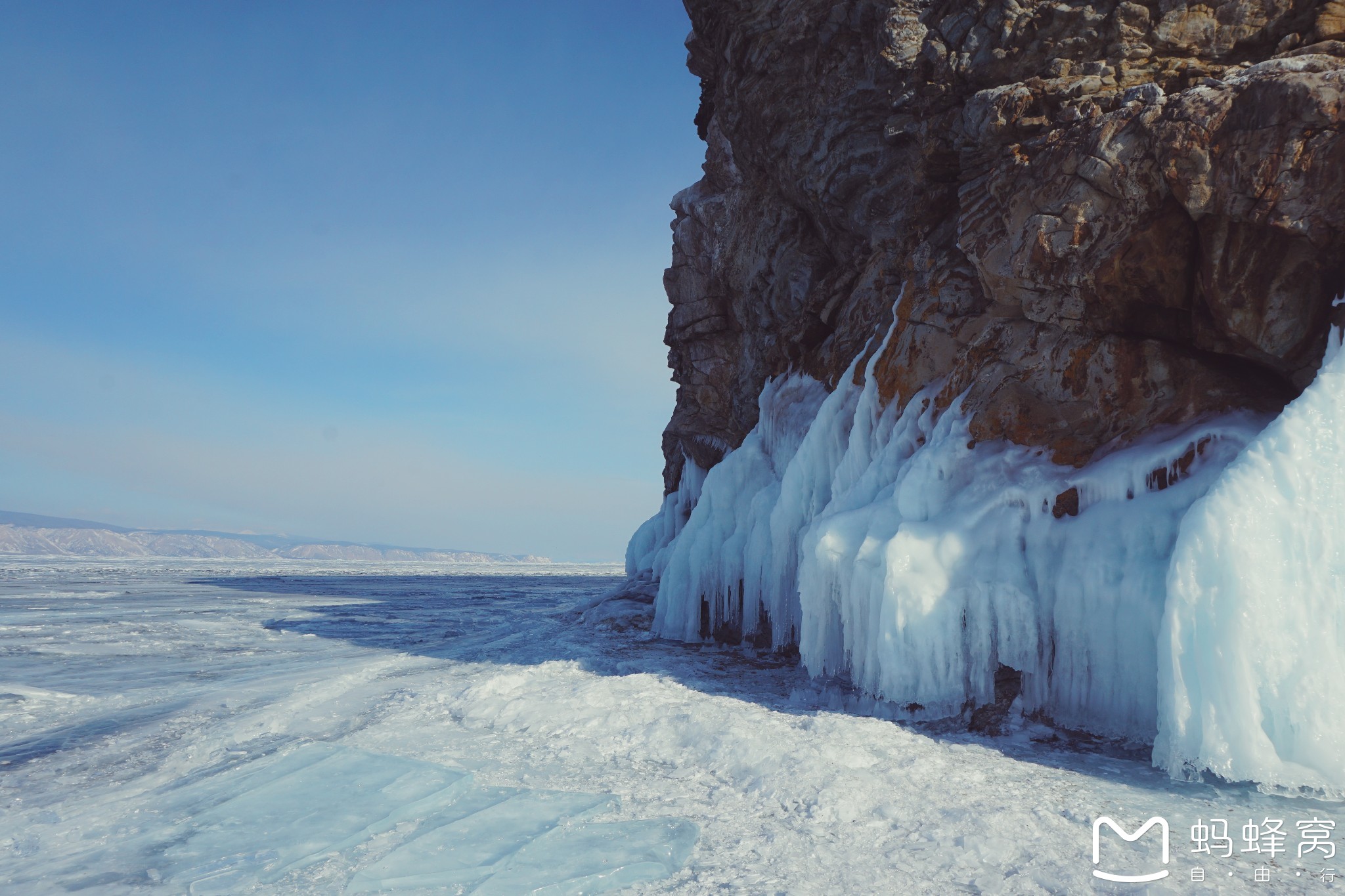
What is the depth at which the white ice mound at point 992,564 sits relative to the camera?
6.89 meters

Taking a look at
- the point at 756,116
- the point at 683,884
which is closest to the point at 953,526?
the point at 683,884

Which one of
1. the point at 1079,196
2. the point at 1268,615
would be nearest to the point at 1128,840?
the point at 1268,615

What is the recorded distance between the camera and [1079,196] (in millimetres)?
7941

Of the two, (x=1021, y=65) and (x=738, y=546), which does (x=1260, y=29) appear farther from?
(x=738, y=546)

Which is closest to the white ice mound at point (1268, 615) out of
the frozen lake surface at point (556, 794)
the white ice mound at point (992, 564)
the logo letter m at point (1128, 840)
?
the frozen lake surface at point (556, 794)

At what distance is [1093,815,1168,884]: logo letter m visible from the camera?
3939 millimetres

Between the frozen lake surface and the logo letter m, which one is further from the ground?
the logo letter m

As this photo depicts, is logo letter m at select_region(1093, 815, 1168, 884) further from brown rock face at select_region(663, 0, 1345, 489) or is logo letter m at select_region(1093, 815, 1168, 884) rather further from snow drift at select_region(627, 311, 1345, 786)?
brown rock face at select_region(663, 0, 1345, 489)

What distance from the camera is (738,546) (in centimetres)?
1524

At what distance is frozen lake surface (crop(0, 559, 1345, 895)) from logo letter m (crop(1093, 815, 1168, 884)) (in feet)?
0.20

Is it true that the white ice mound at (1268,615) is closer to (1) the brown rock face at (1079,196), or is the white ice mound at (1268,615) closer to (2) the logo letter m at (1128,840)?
(2) the logo letter m at (1128,840)

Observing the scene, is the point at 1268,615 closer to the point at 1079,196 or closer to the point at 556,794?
the point at 1079,196

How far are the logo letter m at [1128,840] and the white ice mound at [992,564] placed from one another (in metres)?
2.26

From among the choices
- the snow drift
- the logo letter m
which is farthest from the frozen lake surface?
the snow drift
